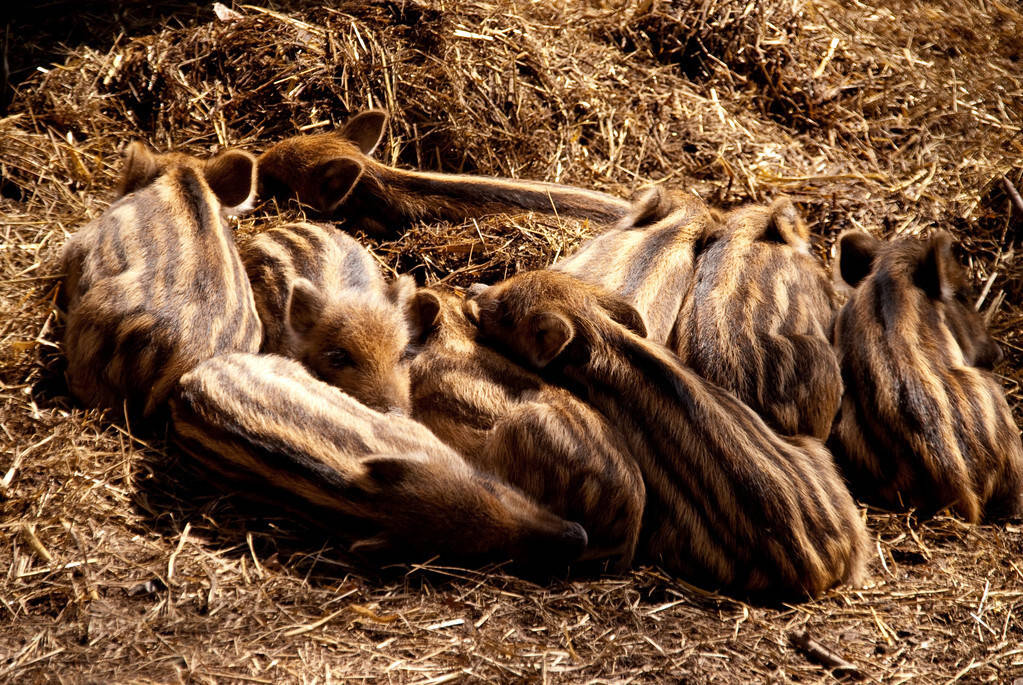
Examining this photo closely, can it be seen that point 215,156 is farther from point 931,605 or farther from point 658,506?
point 931,605

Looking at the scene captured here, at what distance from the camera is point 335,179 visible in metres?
5.63

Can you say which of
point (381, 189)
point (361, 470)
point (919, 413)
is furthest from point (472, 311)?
point (919, 413)

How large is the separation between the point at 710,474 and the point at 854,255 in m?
2.02

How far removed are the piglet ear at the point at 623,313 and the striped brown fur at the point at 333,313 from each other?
2.91 ft

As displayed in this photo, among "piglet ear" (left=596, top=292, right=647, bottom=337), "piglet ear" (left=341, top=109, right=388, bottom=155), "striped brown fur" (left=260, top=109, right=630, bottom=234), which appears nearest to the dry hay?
"striped brown fur" (left=260, top=109, right=630, bottom=234)

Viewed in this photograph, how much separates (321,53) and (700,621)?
4009 mm

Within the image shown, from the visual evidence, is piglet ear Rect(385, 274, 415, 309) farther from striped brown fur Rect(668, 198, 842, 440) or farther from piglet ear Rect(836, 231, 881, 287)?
piglet ear Rect(836, 231, 881, 287)

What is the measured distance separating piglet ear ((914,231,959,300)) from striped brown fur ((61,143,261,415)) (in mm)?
3093

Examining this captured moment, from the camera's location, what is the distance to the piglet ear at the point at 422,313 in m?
4.49

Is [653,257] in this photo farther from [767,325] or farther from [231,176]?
[231,176]

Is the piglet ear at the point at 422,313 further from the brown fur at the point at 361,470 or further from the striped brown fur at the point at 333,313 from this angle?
the brown fur at the point at 361,470

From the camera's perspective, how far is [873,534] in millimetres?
4234

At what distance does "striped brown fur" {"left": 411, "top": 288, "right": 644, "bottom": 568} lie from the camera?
152 inches

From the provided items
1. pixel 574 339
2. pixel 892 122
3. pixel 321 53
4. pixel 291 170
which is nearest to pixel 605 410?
pixel 574 339
